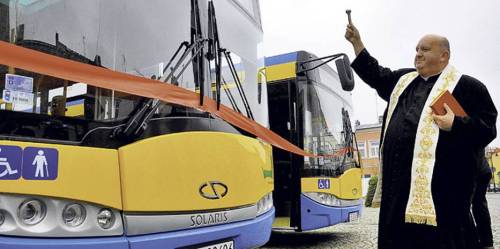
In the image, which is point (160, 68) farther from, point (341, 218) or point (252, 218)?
point (341, 218)

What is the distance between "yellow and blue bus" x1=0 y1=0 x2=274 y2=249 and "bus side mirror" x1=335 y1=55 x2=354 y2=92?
1.20 meters

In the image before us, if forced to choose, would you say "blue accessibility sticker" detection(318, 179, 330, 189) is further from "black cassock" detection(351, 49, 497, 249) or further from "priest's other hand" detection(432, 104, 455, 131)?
"priest's other hand" detection(432, 104, 455, 131)

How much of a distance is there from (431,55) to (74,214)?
2028mm

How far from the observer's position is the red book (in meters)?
2.32

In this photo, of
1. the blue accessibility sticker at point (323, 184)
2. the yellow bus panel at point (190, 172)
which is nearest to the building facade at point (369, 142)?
the blue accessibility sticker at point (323, 184)

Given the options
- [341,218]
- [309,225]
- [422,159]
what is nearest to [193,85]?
[422,159]

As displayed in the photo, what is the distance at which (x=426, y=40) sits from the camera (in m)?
2.50

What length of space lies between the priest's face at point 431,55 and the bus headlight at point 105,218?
1.84m

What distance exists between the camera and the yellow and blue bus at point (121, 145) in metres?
2.17

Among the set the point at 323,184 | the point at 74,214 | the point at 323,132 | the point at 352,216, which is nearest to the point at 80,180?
the point at 74,214

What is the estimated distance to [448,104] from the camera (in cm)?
232

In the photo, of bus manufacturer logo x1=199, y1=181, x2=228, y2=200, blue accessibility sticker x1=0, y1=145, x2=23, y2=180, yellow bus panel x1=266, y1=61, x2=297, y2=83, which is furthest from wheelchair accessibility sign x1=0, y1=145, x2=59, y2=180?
yellow bus panel x1=266, y1=61, x2=297, y2=83

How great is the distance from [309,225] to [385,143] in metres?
3.99

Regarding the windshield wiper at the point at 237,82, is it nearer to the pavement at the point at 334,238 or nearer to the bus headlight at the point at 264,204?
the bus headlight at the point at 264,204
